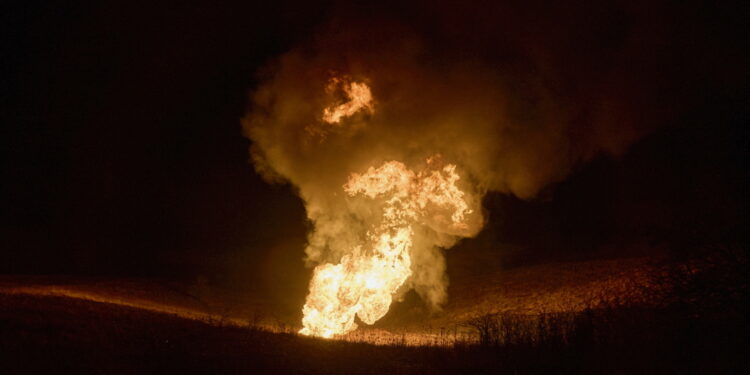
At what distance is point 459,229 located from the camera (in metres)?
18.1

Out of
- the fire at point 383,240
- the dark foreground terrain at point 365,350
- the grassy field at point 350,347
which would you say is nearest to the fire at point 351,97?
the fire at point 383,240

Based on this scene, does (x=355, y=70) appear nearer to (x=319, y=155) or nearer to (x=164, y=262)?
(x=319, y=155)

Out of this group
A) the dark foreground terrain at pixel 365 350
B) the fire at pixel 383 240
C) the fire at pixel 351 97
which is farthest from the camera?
the fire at pixel 351 97

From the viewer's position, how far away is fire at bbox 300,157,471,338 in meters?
15.8

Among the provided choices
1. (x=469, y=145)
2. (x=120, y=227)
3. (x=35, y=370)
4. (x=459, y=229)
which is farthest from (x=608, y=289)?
(x=120, y=227)

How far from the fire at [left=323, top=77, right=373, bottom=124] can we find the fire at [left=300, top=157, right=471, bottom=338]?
192cm

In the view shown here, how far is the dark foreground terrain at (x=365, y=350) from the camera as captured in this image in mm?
7988

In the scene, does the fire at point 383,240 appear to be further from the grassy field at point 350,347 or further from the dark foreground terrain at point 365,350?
the dark foreground terrain at point 365,350

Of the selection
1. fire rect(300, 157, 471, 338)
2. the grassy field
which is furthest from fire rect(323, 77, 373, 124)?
the grassy field

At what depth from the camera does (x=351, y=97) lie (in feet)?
57.0

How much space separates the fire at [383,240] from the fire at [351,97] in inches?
75.5

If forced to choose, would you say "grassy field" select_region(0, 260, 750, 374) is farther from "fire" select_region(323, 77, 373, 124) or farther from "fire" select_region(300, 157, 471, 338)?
"fire" select_region(323, 77, 373, 124)

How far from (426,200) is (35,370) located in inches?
466

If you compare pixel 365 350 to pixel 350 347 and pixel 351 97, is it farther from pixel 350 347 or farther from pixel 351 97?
pixel 351 97
